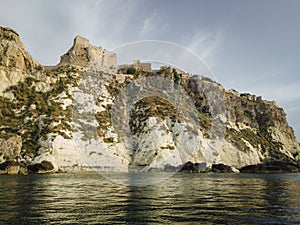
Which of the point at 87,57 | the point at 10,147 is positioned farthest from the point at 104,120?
the point at 87,57

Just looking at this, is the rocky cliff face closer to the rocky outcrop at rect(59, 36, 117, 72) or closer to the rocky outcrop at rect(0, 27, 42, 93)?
the rocky outcrop at rect(0, 27, 42, 93)

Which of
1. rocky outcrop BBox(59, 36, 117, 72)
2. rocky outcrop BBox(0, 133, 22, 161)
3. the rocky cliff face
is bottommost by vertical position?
rocky outcrop BBox(0, 133, 22, 161)

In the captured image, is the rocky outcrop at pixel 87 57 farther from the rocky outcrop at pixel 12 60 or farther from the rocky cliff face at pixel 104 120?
the rocky outcrop at pixel 12 60

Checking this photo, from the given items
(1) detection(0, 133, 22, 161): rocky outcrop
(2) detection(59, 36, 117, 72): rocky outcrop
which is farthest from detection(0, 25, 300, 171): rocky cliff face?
(2) detection(59, 36, 117, 72): rocky outcrop

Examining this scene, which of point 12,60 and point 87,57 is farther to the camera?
point 87,57

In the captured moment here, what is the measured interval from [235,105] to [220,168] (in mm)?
87619

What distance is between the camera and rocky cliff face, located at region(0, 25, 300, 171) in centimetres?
8519

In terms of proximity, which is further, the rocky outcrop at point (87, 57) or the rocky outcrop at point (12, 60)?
the rocky outcrop at point (87, 57)

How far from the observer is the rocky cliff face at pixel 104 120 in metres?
85.2

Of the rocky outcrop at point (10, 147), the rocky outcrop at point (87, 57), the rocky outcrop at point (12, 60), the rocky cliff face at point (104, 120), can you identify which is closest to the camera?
the rocky outcrop at point (10, 147)

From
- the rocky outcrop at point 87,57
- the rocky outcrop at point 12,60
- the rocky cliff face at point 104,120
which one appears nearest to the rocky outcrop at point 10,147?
the rocky cliff face at point 104,120

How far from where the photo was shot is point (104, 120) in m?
108

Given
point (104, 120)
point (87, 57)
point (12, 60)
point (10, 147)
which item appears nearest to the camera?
point (10, 147)

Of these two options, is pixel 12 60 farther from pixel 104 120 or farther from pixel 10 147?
pixel 10 147
